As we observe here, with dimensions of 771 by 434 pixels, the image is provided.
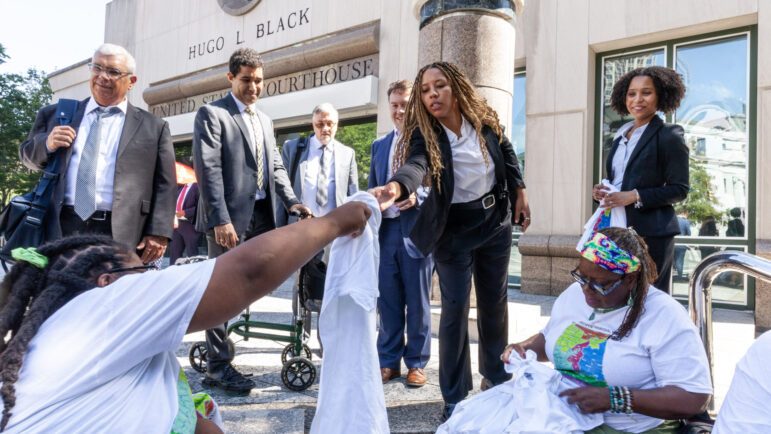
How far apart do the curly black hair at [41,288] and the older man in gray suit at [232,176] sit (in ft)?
7.14

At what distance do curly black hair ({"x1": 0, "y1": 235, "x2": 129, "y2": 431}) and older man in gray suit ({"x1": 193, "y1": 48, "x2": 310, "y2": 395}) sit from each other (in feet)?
7.14

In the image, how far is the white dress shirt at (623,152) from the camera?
362 centimetres

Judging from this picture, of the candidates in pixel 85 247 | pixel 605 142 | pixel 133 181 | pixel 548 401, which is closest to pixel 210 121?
pixel 133 181

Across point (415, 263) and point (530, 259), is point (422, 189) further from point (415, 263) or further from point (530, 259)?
point (530, 259)

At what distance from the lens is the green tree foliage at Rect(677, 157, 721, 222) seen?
7.80m

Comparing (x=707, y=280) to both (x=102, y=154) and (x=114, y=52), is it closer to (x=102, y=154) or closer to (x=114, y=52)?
(x=102, y=154)

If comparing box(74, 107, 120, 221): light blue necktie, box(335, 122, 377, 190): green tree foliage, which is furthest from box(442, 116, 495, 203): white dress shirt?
box(335, 122, 377, 190): green tree foliage

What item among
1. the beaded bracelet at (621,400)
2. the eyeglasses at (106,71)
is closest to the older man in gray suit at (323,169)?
the eyeglasses at (106,71)

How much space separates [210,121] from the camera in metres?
3.70

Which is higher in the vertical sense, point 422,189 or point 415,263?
point 422,189

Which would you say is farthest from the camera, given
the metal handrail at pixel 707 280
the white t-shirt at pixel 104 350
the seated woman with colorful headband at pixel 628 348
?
the metal handrail at pixel 707 280

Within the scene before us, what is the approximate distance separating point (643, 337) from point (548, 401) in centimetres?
47

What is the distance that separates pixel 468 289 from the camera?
3.33 meters

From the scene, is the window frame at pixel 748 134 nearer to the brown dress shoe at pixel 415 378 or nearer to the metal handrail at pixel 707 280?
the brown dress shoe at pixel 415 378
